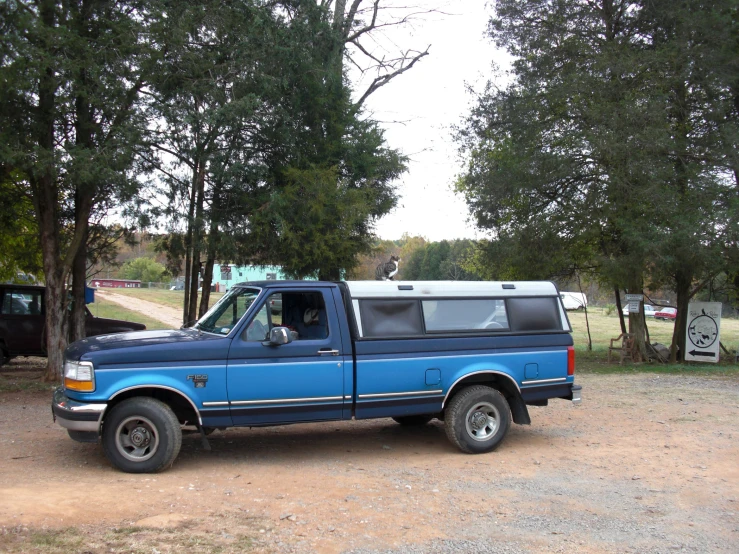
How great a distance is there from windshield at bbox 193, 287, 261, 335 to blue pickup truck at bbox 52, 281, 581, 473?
0.07 ft

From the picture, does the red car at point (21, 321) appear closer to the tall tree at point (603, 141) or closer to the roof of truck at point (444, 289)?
the roof of truck at point (444, 289)

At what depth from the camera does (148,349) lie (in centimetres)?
662

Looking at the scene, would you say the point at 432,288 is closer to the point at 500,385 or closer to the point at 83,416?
the point at 500,385

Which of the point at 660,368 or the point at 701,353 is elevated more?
the point at 701,353

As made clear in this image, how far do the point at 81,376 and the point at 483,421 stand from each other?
14.8 ft

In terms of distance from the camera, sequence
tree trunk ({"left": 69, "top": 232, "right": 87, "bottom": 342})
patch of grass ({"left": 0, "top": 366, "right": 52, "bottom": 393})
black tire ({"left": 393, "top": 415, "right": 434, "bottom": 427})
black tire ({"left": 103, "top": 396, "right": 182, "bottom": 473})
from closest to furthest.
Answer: black tire ({"left": 103, "top": 396, "right": 182, "bottom": 473}) → black tire ({"left": 393, "top": 415, "right": 434, "bottom": 427}) → patch of grass ({"left": 0, "top": 366, "right": 52, "bottom": 393}) → tree trunk ({"left": 69, "top": 232, "right": 87, "bottom": 342})

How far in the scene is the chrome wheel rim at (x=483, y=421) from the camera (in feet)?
26.0

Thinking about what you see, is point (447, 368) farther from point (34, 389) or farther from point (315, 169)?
point (34, 389)

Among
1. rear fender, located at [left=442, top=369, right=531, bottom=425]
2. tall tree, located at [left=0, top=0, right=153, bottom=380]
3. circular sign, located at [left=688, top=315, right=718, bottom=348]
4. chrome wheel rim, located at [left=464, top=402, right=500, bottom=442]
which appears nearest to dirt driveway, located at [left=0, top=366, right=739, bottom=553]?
chrome wheel rim, located at [left=464, top=402, right=500, bottom=442]

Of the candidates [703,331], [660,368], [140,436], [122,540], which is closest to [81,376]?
[140,436]

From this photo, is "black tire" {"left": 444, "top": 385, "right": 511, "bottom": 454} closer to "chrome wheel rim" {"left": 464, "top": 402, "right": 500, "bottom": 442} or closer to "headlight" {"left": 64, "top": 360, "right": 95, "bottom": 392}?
"chrome wheel rim" {"left": 464, "top": 402, "right": 500, "bottom": 442}

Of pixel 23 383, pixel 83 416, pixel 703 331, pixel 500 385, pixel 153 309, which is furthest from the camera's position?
pixel 153 309

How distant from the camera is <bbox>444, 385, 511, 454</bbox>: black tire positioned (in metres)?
7.77

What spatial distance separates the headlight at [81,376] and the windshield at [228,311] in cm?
137
